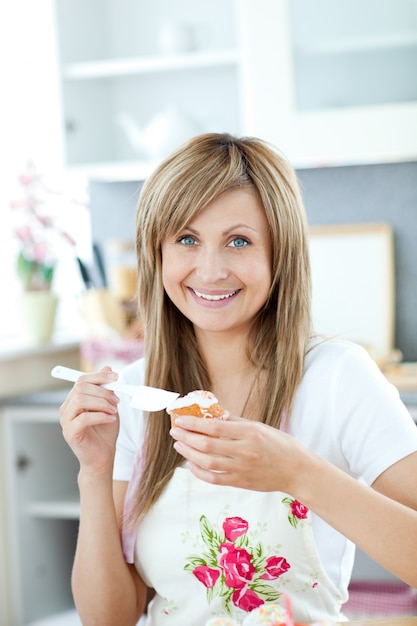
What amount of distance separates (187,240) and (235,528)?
1.38ft

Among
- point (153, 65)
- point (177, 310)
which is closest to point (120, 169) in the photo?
point (153, 65)

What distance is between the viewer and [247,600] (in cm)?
139

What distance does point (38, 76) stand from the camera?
10.2ft

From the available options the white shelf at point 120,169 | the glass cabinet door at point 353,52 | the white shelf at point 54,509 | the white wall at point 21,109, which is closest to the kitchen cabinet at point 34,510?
the white shelf at point 54,509

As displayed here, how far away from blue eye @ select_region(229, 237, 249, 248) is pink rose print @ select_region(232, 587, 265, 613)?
1.59 feet

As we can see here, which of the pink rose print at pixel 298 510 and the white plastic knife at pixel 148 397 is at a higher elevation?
the white plastic knife at pixel 148 397

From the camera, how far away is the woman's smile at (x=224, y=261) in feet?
4.67

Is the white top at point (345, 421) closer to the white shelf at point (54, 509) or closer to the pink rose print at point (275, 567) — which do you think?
the pink rose print at point (275, 567)

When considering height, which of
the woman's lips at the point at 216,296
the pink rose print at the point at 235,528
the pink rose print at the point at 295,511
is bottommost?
the pink rose print at the point at 235,528

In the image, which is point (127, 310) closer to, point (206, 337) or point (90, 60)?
point (90, 60)

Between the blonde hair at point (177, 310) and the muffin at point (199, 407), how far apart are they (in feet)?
0.72

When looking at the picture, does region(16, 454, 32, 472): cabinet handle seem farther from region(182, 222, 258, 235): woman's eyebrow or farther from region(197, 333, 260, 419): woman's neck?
region(182, 222, 258, 235): woman's eyebrow

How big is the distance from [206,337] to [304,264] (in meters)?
0.20

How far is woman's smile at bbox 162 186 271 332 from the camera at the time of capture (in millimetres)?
1423
